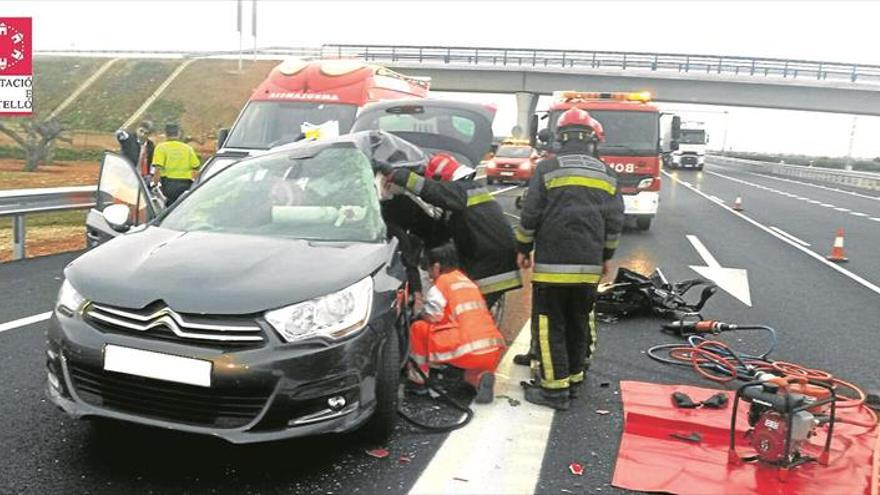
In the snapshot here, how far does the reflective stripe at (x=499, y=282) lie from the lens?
16.8 feet

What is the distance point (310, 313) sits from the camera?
3.12 metres

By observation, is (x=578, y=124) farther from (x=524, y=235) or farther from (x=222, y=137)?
(x=222, y=137)

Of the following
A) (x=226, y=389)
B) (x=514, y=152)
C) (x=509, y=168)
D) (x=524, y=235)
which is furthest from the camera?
(x=514, y=152)

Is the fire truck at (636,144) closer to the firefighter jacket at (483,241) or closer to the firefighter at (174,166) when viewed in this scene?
the firefighter at (174,166)

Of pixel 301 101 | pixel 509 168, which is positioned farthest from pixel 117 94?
pixel 301 101

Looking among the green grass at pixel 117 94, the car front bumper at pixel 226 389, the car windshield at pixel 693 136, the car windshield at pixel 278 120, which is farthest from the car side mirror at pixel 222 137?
the green grass at pixel 117 94

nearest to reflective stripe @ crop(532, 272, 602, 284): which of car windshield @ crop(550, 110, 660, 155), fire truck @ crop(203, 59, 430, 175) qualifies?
fire truck @ crop(203, 59, 430, 175)

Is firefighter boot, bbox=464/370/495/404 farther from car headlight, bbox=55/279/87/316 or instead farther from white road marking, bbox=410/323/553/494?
car headlight, bbox=55/279/87/316

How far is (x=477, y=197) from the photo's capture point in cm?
512

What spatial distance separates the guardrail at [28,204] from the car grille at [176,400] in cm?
655

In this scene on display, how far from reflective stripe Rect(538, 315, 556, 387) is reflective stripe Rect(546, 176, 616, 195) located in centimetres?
84

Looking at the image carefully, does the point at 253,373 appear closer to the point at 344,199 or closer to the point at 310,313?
the point at 310,313

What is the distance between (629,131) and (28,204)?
32.8 feet

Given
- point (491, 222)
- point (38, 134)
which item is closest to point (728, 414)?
point (491, 222)
